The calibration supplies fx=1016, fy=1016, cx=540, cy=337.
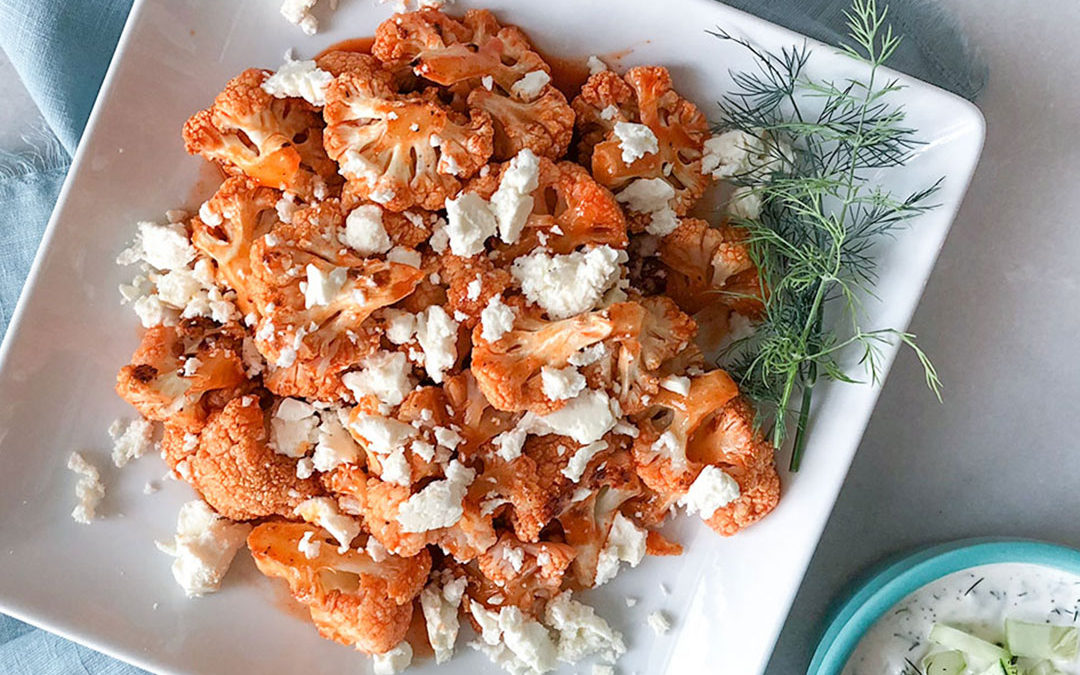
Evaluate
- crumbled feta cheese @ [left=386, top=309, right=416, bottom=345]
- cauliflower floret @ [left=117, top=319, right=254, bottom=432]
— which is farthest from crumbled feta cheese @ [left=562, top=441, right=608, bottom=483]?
cauliflower floret @ [left=117, top=319, right=254, bottom=432]

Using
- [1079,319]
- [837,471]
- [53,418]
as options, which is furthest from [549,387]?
[1079,319]

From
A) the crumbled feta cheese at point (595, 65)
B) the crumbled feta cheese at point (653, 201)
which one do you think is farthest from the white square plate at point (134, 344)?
the crumbled feta cheese at point (653, 201)

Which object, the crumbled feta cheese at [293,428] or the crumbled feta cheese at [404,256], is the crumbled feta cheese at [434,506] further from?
the crumbled feta cheese at [404,256]

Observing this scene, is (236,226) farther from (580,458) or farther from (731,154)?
(731,154)

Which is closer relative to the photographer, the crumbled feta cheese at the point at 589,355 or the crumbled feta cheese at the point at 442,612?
the crumbled feta cheese at the point at 589,355

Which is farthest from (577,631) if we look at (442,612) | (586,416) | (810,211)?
(810,211)

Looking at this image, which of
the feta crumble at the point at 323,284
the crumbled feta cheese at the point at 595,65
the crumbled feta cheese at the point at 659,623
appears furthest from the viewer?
the crumbled feta cheese at the point at 659,623

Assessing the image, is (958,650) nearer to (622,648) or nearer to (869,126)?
(622,648)

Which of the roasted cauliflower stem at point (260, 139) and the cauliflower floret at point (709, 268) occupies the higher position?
the cauliflower floret at point (709, 268)
